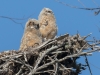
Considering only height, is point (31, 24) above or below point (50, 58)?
above

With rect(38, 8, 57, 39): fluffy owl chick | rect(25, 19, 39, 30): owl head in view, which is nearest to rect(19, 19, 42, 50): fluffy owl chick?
rect(25, 19, 39, 30): owl head

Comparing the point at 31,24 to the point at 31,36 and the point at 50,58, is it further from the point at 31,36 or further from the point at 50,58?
the point at 50,58

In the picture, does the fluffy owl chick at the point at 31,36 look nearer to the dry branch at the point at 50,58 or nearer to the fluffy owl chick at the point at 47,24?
the fluffy owl chick at the point at 47,24

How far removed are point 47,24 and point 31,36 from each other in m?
0.96

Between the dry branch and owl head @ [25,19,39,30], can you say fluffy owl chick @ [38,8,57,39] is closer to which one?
Result: owl head @ [25,19,39,30]

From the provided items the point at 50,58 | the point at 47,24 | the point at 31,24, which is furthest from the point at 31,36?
the point at 50,58

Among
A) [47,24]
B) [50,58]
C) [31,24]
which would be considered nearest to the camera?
[50,58]

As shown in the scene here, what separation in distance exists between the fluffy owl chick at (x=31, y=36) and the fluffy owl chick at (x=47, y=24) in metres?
0.43

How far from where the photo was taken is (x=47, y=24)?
903cm

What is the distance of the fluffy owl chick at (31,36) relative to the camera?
26.1 ft

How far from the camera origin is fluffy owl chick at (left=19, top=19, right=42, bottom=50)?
796 cm

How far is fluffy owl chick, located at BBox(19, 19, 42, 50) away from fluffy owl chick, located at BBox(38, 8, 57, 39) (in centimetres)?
43

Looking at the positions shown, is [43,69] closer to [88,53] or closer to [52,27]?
[88,53]

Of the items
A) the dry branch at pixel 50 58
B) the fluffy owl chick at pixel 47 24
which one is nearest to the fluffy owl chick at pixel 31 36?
the fluffy owl chick at pixel 47 24
